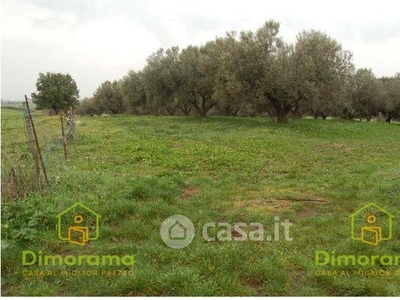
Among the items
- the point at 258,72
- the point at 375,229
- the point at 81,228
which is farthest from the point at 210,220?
the point at 258,72

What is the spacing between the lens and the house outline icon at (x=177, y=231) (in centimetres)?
705

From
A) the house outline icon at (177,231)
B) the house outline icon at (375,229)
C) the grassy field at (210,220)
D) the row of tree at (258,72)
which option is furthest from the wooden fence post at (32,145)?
the row of tree at (258,72)

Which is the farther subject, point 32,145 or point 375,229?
point 32,145

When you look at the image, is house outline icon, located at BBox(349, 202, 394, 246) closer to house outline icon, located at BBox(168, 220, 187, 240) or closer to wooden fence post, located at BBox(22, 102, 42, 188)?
house outline icon, located at BBox(168, 220, 187, 240)

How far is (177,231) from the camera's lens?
7328mm

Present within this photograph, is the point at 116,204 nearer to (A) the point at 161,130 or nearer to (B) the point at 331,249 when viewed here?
(B) the point at 331,249

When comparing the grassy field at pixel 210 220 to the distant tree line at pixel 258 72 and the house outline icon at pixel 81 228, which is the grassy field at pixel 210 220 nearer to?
the house outline icon at pixel 81 228

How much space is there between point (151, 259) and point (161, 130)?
85.0 ft

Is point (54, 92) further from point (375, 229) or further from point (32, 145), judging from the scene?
point (375, 229)

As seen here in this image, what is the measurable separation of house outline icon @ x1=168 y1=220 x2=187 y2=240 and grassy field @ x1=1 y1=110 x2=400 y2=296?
31 centimetres

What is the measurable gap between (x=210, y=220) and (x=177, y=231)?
1027 millimetres

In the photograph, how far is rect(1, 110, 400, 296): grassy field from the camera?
538cm

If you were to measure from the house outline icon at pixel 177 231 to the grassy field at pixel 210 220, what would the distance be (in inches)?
12.2

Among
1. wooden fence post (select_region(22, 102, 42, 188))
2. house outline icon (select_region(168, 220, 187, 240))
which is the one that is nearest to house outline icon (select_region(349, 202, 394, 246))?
house outline icon (select_region(168, 220, 187, 240))
